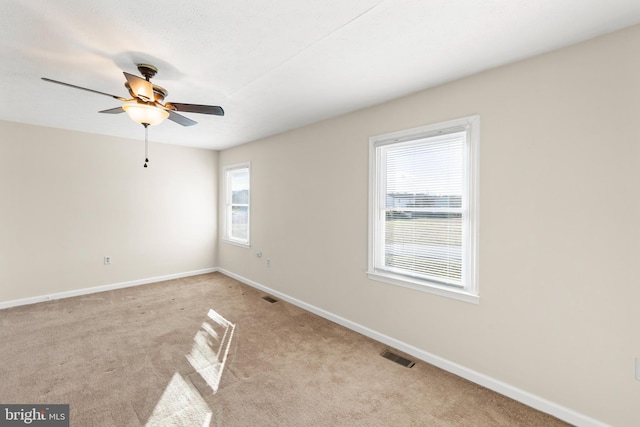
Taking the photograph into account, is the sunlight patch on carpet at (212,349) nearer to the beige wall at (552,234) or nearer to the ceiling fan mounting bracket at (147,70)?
the beige wall at (552,234)

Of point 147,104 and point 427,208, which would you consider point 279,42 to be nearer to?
point 147,104

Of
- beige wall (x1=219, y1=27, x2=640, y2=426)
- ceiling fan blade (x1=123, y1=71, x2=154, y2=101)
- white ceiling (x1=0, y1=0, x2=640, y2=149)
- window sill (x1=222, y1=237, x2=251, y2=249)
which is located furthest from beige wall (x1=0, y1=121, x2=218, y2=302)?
beige wall (x1=219, y1=27, x2=640, y2=426)

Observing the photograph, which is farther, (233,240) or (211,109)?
(233,240)

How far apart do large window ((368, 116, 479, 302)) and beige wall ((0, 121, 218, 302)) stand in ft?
13.1

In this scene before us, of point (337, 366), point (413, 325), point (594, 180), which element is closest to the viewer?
point (594, 180)

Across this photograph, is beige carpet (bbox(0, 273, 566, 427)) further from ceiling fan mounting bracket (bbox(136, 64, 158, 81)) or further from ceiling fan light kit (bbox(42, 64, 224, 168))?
ceiling fan mounting bracket (bbox(136, 64, 158, 81))

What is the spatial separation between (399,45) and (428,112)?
33.7 inches

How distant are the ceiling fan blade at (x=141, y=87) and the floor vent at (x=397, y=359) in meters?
3.06

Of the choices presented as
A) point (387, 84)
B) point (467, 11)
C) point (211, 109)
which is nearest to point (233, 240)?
point (211, 109)

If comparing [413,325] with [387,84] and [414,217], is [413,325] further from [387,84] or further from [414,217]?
[387,84]

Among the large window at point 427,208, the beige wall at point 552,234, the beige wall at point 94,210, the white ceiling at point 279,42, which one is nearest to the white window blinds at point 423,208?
the large window at point 427,208

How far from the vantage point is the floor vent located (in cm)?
261

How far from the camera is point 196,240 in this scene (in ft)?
18.8

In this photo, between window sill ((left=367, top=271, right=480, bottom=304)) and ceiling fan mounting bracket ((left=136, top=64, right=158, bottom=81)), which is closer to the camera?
ceiling fan mounting bracket ((left=136, top=64, right=158, bottom=81))
